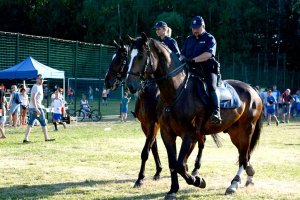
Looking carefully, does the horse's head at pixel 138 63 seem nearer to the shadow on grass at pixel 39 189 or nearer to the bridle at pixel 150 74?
the bridle at pixel 150 74

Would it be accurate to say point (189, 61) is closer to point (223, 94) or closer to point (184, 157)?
point (223, 94)

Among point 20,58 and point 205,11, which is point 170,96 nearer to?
point 20,58

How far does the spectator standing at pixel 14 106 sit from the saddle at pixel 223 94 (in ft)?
51.3

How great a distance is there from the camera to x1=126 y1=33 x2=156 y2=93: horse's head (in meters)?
7.97

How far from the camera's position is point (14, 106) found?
23797mm

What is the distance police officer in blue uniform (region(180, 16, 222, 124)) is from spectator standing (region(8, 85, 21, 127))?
15.8 metres

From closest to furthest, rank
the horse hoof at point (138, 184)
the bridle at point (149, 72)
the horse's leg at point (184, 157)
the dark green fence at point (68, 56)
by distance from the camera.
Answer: the bridle at point (149, 72) < the horse's leg at point (184, 157) < the horse hoof at point (138, 184) < the dark green fence at point (68, 56)

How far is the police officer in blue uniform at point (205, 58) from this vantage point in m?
8.88

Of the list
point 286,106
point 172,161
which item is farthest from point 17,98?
point 286,106

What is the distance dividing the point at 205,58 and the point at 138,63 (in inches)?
54.3

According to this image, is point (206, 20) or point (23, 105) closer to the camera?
point (23, 105)

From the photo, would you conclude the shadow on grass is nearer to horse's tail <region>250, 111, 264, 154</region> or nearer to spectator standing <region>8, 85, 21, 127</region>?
horse's tail <region>250, 111, 264, 154</region>

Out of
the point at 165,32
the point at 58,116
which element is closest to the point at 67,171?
the point at 165,32

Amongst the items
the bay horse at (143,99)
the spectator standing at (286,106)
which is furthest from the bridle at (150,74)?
the spectator standing at (286,106)
